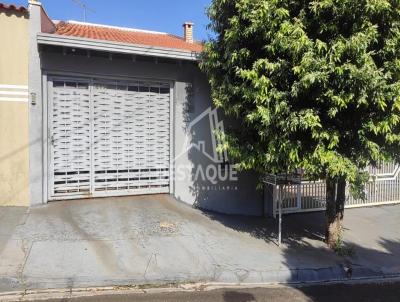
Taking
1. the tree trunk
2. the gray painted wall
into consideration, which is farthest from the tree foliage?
the gray painted wall

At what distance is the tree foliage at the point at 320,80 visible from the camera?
18.1 feet

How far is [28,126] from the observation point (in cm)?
753

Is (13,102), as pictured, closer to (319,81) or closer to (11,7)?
(11,7)

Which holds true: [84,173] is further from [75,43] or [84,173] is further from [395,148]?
[395,148]

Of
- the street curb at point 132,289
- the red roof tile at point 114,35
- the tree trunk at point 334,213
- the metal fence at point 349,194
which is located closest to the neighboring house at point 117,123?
the metal fence at point 349,194

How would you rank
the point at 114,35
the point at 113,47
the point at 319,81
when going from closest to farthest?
1. the point at 319,81
2. the point at 113,47
3. the point at 114,35

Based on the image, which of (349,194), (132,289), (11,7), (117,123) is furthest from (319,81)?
(11,7)

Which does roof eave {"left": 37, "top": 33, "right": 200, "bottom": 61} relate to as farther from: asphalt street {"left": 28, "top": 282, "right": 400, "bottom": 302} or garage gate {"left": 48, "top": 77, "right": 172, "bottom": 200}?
asphalt street {"left": 28, "top": 282, "right": 400, "bottom": 302}

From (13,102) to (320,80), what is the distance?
5.43m

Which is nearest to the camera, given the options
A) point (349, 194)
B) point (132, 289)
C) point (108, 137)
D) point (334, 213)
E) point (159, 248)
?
point (132, 289)

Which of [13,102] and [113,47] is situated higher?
Answer: [113,47]

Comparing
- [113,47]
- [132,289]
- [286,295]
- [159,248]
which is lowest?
[286,295]

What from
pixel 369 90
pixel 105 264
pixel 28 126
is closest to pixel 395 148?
pixel 369 90

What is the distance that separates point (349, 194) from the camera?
9.68m
